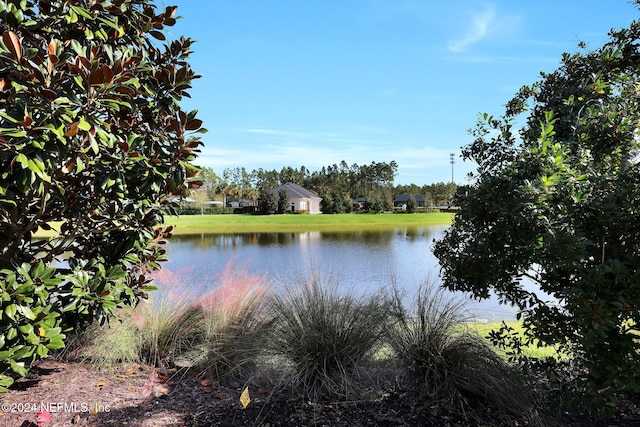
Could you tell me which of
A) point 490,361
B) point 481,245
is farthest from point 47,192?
point 490,361

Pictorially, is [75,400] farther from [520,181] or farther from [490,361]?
[520,181]

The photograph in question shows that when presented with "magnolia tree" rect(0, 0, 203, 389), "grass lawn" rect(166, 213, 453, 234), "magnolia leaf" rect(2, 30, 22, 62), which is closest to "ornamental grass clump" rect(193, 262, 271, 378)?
"magnolia tree" rect(0, 0, 203, 389)

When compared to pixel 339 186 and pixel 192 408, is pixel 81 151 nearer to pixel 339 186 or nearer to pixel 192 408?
pixel 192 408

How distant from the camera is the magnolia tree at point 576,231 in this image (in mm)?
2244

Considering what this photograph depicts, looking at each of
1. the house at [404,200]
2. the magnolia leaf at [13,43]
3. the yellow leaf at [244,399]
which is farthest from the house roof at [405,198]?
the magnolia leaf at [13,43]

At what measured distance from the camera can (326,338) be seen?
3.41 meters

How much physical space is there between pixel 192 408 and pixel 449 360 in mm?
1955

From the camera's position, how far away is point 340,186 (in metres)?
69.3

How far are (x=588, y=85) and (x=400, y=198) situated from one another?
242ft

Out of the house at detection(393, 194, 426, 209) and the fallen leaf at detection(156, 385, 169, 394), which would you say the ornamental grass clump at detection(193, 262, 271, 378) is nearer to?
the fallen leaf at detection(156, 385, 169, 394)

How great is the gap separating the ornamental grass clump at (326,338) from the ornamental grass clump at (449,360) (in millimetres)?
230

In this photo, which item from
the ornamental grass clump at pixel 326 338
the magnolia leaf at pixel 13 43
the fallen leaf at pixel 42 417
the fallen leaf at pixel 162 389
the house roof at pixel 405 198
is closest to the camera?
the magnolia leaf at pixel 13 43

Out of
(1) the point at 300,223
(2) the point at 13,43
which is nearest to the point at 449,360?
(2) the point at 13,43

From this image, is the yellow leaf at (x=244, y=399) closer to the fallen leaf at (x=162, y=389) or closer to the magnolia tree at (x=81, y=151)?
the fallen leaf at (x=162, y=389)
